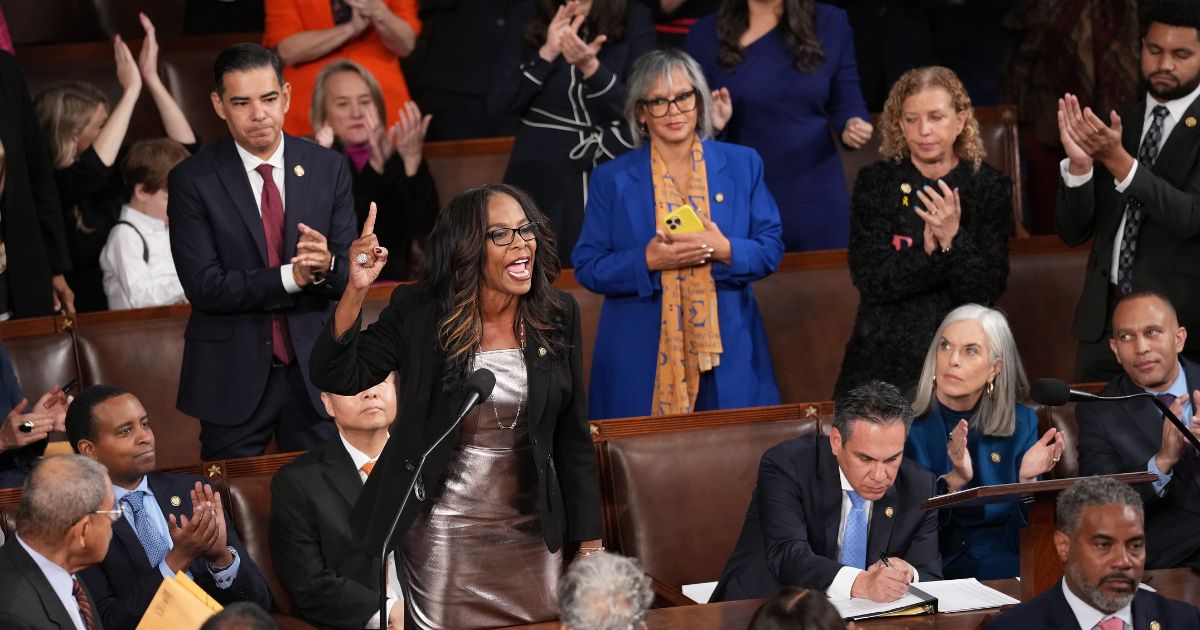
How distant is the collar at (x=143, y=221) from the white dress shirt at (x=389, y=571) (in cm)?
163

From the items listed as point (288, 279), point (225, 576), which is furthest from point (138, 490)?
point (288, 279)

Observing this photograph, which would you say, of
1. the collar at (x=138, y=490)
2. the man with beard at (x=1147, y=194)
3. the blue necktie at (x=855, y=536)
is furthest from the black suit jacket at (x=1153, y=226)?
the collar at (x=138, y=490)

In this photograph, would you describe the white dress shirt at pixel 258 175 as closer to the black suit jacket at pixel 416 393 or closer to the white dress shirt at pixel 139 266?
the black suit jacket at pixel 416 393

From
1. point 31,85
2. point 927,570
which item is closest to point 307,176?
point 927,570

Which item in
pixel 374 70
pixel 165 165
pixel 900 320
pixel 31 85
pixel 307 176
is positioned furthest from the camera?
pixel 31 85

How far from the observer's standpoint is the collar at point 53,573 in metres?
2.85

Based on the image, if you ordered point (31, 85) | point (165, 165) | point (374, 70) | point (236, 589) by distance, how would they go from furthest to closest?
point (31, 85) → point (374, 70) → point (165, 165) → point (236, 589)

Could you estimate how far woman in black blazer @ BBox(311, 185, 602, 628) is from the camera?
292 cm

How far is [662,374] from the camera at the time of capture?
4211 mm

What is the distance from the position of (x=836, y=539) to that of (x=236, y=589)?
130cm

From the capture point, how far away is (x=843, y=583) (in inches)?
122

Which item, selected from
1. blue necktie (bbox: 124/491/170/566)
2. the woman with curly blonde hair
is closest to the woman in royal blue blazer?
the woman with curly blonde hair

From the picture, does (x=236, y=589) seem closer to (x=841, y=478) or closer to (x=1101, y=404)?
(x=841, y=478)

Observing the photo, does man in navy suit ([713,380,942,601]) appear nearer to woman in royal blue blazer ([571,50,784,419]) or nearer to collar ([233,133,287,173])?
woman in royal blue blazer ([571,50,784,419])
